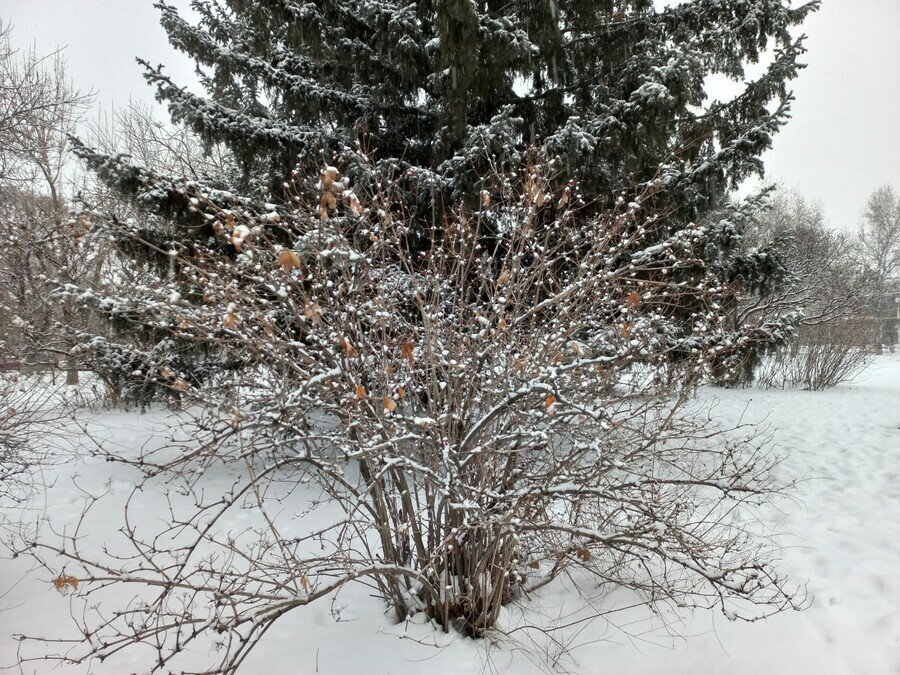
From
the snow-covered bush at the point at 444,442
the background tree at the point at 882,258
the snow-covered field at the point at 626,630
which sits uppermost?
the background tree at the point at 882,258

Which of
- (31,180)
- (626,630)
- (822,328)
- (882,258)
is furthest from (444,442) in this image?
(882,258)

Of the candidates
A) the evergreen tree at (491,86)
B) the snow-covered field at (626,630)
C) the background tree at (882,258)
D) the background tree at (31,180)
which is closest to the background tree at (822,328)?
the background tree at (882,258)

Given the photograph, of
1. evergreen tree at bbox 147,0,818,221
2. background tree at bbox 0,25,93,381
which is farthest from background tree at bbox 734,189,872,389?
background tree at bbox 0,25,93,381

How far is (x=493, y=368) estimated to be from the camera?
2984 millimetres

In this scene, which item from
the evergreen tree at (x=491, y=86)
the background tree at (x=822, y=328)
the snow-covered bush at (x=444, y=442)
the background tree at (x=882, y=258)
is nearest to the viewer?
the snow-covered bush at (x=444, y=442)

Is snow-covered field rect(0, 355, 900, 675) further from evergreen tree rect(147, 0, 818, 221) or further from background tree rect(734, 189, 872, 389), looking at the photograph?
background tree rect(734, 189, 872, 389)

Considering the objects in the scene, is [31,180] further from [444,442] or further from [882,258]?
[882,258]

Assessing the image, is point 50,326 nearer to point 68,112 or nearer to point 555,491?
point 68,112

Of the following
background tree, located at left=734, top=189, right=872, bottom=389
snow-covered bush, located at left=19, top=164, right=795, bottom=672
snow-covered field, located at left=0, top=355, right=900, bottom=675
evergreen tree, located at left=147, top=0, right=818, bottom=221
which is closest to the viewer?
snow-covered bush, located at left=19, top=164, right=795, bottom=672

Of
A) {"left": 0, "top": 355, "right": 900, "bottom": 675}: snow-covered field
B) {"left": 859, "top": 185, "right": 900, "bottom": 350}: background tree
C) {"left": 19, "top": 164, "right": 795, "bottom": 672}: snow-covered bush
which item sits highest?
{"left": 859, "top": 185, "right": 900, "bottom": 350}: background tree

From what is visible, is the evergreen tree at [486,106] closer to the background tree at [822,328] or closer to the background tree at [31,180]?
the background tree at [31,180]

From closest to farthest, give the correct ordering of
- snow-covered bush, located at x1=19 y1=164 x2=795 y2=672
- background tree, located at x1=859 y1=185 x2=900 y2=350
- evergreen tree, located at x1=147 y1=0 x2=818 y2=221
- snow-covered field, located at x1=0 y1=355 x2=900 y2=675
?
snow-covered bush, located at x1=19 y1=164 x2=795 y2=672, snow-covered field, located at x1=0 y1=355 x2=900 y2=675, evergreen tree, located at x1=147 y1=0 x2=818 y2=221, background tree, located at x1=859 y1=185 x2=900 y2=350

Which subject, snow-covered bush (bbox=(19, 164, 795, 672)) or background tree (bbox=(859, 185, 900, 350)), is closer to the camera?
snow-covered bush (bbox=(19, 164, 795, 672))

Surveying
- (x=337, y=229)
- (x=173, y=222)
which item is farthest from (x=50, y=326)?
(x=337, y=229)
